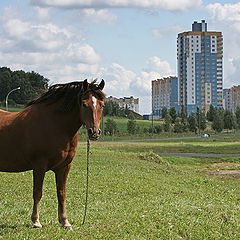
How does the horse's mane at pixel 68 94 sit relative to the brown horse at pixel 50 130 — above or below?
above

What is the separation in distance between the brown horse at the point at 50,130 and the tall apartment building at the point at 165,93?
514ft

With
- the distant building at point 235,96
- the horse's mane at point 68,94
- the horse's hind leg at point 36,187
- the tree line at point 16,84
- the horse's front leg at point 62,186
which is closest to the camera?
the horse's hind leg at point 36,187

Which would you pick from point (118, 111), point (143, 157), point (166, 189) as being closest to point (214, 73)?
point (118, 111)

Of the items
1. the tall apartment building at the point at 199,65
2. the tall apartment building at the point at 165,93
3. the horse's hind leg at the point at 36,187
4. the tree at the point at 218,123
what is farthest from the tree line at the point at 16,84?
the horse's hind leg at the point at 36,187

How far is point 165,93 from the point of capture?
175m

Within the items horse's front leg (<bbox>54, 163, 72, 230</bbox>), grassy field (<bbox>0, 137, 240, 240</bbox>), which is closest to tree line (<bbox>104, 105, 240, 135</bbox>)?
grassy field (<bbox>0, 137, 240, 240</bbox>)

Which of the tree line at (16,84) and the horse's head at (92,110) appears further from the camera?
the tree line at (16,84)

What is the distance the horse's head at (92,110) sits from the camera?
6.21m

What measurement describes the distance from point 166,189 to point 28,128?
8827 mm

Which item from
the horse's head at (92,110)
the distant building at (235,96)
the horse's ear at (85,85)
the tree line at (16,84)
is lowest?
the horse's head at (92,110)

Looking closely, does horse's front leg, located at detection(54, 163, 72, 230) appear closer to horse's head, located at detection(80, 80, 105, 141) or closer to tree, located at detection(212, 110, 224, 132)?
horse's head, located at detection(80, 80, 105, 141)

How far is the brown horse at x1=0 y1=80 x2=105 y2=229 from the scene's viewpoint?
6.46 metres

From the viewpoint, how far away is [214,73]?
525 feet

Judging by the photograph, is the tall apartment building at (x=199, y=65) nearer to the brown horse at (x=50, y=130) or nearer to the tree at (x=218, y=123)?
the tree at (x=218, y=123)
